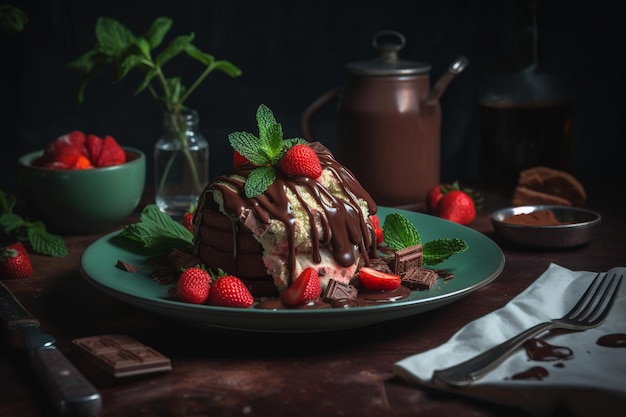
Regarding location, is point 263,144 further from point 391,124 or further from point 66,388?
point 391,124

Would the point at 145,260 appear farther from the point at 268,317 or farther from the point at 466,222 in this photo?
the point at 466,222

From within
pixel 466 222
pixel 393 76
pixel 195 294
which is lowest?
pixel 466 222

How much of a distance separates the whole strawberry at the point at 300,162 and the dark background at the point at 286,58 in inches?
61.9

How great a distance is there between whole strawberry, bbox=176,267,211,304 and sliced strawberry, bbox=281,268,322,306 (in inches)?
6.2

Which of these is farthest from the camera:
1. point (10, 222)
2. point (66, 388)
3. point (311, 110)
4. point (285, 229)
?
point (311, 110)

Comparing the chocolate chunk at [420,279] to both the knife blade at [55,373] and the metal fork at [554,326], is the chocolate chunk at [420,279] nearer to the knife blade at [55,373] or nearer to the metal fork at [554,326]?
the metal fork at [554,326]

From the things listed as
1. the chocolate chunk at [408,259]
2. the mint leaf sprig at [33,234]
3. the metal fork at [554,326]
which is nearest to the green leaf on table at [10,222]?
the mint leaf sprig at [33,234]

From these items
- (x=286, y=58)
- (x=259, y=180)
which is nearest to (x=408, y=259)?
(x=259, y=180)

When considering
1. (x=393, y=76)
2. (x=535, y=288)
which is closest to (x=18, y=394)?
(x=535, y=288)

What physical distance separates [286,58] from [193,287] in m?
1.85

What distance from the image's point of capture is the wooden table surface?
148 centimetres

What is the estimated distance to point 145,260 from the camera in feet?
7.16

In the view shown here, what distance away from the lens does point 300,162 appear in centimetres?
195

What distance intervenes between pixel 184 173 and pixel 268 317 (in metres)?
1.38
